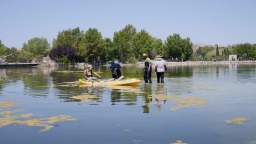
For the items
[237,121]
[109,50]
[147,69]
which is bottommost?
[237,121]

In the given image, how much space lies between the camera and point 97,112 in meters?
18.7

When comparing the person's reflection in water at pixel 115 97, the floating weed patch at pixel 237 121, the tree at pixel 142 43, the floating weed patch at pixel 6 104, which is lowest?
the floating weed patch at pixel 237 121

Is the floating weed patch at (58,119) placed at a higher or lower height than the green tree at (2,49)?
lower

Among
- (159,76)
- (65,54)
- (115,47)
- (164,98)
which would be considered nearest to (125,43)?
(115,47)

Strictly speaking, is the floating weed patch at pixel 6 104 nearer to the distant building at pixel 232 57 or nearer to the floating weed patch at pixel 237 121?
the floating weed patch at pixel 237 121

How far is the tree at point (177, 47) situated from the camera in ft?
562

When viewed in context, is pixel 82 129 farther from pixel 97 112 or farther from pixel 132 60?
pixel 132 60

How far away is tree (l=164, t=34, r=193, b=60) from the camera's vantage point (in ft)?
562

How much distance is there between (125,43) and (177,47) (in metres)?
31.3

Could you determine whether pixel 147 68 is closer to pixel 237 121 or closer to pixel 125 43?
pixel 237 121

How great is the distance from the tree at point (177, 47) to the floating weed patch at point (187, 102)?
14855 centimetres

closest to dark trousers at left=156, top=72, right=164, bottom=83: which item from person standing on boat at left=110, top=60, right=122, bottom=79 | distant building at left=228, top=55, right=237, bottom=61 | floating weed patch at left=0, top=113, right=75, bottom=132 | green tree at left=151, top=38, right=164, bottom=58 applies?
person standing on boat at left=110, top=60, right=122, bottom=79

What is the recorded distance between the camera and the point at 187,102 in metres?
21.8

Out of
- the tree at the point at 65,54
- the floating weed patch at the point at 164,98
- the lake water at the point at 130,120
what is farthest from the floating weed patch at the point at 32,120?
the tree at the point at 65,54
